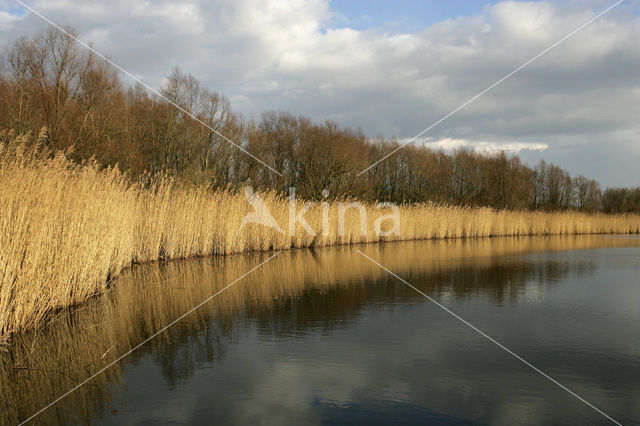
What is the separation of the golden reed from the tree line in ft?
3.81

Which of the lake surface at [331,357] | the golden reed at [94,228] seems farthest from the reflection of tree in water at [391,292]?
the golden reed at [94,228]

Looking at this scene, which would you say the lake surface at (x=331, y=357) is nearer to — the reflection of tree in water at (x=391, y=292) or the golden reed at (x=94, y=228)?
the reflection of tree in water at (x=391, y=292)

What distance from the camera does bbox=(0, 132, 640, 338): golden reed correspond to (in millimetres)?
5125

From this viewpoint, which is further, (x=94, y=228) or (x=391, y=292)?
(x=391, y=292)

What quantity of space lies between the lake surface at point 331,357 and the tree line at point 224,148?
14.2 feet

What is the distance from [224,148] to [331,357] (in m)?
30.1

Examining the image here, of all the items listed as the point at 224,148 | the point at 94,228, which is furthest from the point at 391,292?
the point at 224,148

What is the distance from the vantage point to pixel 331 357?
174 inches

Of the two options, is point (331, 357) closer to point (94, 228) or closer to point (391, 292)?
point (391, 292)

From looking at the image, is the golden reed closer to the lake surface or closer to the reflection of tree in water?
the lake surface

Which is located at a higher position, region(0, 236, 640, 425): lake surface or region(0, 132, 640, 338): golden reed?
region(0, 132, 640, 338): golden reed

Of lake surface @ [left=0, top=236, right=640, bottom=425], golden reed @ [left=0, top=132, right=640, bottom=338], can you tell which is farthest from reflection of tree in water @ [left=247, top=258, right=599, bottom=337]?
golden reed @ [left=0, top=132, right=640, bottom=338]

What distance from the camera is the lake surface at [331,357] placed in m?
3.30

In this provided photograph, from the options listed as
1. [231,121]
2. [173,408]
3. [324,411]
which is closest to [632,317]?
[324,411]
